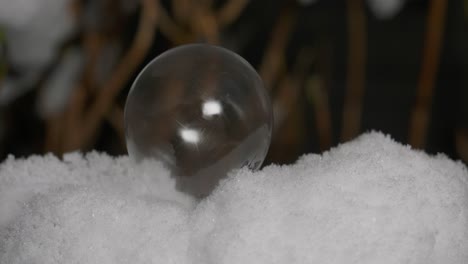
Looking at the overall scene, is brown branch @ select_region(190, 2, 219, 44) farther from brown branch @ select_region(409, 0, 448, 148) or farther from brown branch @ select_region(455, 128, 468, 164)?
brown branch @ select_region(455, 128, 468, 164)

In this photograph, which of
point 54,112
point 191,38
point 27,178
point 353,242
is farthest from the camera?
point 54,112

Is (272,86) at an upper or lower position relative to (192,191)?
lower

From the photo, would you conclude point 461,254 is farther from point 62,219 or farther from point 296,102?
point 296,102

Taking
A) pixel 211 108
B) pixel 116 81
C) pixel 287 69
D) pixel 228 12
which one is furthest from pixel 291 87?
pixel 211 108

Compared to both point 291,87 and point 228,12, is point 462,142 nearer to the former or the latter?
point 291,87

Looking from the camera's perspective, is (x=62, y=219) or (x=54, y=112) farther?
(x=54, y=112)

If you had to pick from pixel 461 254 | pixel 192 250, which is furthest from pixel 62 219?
pixel 461 254
